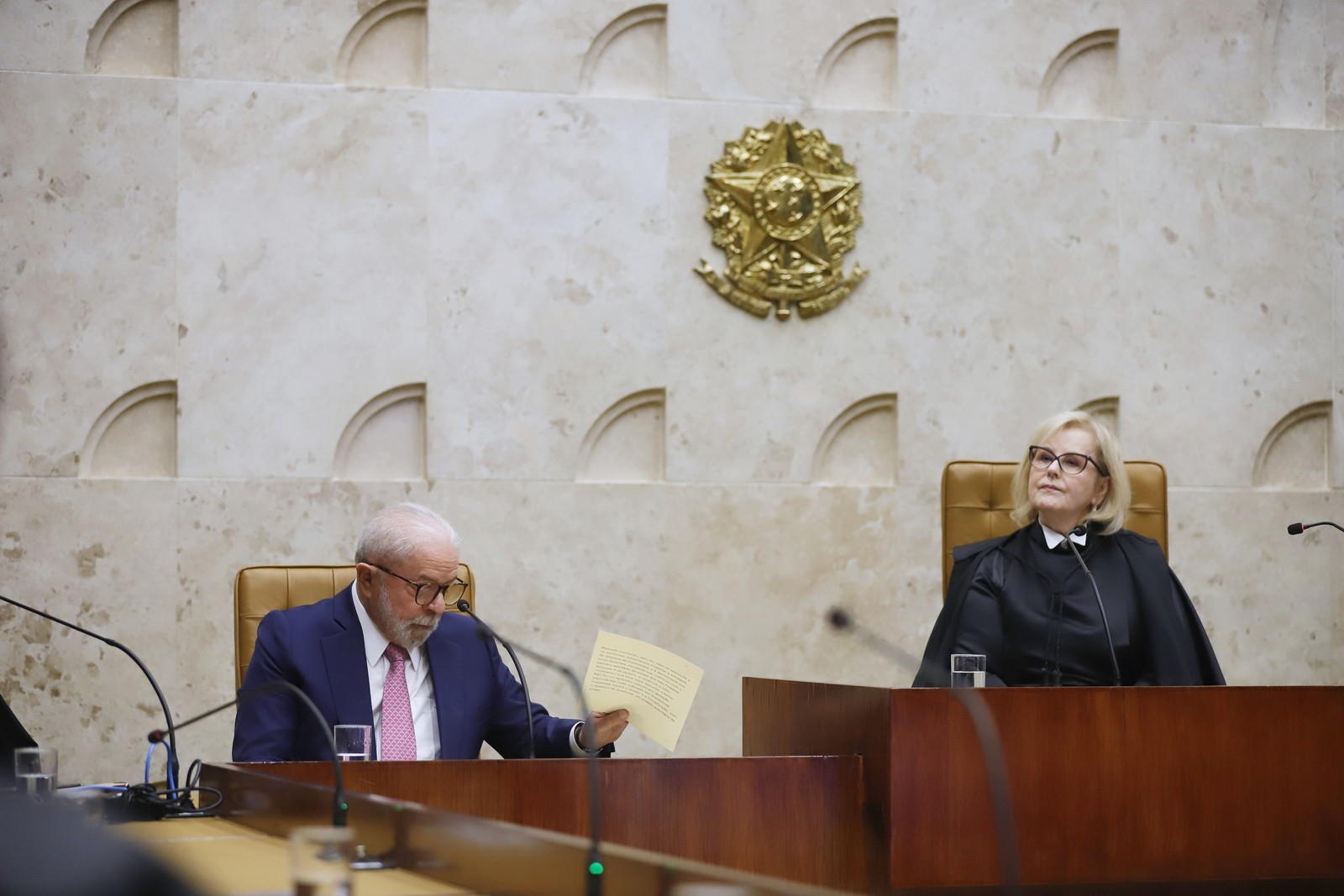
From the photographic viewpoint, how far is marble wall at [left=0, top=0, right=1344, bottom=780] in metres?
4.39

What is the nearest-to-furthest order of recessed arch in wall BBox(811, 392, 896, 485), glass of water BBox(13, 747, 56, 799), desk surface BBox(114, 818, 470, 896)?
desk surface BBox(114, 818, 470, 896) → glass of water BBox(13, 747, 56, 799) → recessed arch in wall BBox(811, 392, 896, 485)

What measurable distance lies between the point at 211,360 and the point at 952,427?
2330 millimetres

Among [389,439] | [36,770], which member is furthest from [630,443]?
[36,770]

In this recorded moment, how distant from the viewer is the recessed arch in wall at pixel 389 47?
15.1 feet

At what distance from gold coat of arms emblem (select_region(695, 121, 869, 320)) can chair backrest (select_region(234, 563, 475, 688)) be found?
168 cm

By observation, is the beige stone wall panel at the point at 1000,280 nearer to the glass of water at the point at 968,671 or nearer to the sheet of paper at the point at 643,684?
the glass of water at the point at 968,671

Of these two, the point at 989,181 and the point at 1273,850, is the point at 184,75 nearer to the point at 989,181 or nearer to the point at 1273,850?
the point at 989,181

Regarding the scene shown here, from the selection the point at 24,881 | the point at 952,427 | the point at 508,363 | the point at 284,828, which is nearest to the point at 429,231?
the point at 508,363

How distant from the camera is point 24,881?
2.53ft

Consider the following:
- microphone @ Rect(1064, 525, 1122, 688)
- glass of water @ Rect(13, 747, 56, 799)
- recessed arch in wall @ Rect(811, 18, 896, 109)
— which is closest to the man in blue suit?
glass of water @ Rect(13, 747, 56, 799)

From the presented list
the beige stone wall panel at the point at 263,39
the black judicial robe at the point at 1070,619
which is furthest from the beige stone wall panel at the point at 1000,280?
the beige stone wall panel at the point at 263,39

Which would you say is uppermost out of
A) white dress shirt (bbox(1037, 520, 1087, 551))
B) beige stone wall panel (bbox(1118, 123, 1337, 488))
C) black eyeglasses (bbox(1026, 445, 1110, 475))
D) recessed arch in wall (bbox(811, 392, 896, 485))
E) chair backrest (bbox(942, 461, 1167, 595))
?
beige stone wall panel (bbox(1118, 123, 1337, 488))

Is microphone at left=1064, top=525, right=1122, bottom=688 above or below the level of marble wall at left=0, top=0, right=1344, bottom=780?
below

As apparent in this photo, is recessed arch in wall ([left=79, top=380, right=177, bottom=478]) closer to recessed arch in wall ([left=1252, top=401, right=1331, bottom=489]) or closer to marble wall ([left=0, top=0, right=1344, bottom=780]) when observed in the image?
marble wall ([left=0, top=0, right=1344, bottom=780])
